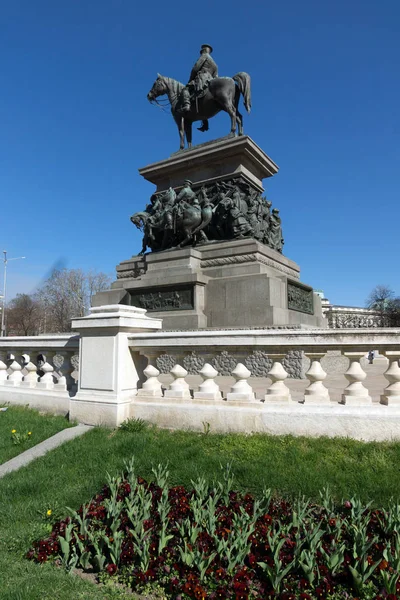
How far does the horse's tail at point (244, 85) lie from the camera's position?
1844 centimetres

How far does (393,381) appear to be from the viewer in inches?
199

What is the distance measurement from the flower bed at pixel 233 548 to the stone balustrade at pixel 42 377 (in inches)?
149

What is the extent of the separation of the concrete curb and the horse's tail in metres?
16.5

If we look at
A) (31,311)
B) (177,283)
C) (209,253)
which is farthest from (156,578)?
(31,311)

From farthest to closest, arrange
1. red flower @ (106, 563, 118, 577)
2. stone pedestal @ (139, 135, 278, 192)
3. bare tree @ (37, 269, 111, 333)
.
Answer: bare tree @ (37, 269, 111, 333) → stone pedestal @ (139, 135, 278, 192) → red flower @ (106, 563, 118, 577)

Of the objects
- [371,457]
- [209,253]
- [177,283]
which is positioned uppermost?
[209,253]

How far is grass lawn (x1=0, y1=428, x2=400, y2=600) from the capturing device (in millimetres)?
3061

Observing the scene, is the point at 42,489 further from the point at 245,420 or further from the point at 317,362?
the point at 317,362

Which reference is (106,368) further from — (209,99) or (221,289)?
(209,99)

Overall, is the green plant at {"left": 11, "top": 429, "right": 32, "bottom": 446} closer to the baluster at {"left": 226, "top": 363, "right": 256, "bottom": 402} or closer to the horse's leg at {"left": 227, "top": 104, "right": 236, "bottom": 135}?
the baluster at {"left": 226, "top": 363, "right": 256, "bottom": 402}

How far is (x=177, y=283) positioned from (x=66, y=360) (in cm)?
746

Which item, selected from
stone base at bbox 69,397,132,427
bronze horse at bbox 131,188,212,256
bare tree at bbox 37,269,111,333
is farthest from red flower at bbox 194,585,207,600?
bare tree at bbox 37,269,111,333

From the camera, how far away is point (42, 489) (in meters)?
4.31

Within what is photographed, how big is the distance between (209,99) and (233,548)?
Result: 768 inches
